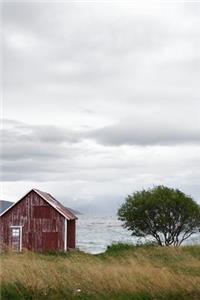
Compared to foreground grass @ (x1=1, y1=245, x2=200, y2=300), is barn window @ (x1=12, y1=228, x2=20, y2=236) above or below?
above

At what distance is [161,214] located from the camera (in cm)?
4228

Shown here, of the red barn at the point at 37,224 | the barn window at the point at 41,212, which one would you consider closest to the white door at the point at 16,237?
the red barn at the point at 37,224

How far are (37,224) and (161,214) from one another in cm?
941

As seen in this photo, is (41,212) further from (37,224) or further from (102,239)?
(102,239)

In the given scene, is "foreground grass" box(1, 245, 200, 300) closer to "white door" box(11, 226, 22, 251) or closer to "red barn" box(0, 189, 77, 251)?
"red barn" box(0, 189, 77, 251)

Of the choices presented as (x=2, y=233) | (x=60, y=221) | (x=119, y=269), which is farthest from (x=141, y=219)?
(x=119, y=269)

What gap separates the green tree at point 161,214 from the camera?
42031 millimetres

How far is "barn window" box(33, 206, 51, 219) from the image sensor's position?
39344 millimetres

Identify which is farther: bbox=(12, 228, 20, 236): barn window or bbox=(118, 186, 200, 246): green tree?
bbox=(118, 186, 200, 246): green tree

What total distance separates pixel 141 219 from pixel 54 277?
1125 inches

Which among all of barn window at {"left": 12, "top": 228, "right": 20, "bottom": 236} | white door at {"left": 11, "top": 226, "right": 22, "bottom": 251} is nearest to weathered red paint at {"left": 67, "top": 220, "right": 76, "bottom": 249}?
white door at {"left": 11, "top": 226, "right": 22, "bottom": 251}

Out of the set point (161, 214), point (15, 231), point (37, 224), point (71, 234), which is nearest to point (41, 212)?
point (37, 224)

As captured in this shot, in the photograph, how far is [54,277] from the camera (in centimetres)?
1455

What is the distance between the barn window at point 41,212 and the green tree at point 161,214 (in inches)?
273
